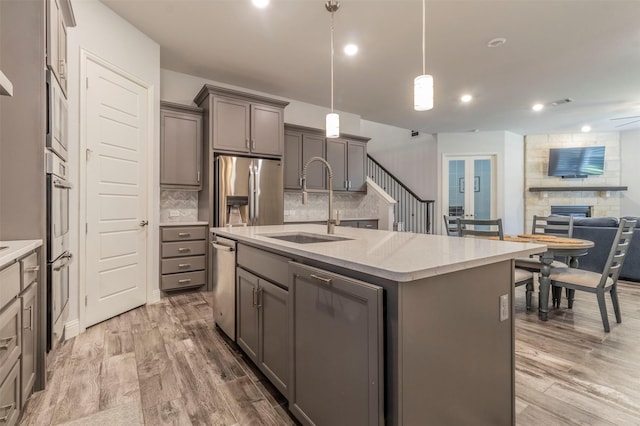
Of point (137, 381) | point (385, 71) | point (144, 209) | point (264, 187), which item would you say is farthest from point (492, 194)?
point (137, 381)

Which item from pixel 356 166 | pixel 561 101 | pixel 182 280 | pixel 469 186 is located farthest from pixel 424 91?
pixel 469 186

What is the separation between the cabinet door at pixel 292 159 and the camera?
4.91m

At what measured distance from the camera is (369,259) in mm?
1181

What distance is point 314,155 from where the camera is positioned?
518cm

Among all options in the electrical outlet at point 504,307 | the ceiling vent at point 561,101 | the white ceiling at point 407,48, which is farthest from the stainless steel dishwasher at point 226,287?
the ceiling vent at point 561,101

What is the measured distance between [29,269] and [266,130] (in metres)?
3.17

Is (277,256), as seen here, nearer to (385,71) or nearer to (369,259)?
(369,259)

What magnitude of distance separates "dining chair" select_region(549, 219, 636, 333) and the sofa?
179cm

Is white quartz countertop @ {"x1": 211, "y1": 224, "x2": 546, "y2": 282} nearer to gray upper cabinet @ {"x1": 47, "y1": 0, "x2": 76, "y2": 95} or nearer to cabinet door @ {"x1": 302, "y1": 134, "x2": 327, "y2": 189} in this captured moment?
gray upper cabinet @ {"x1": 47, "y1": 0, "x2": 76, "y2": 95}

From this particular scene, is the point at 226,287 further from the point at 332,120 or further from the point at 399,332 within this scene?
the point at 399,332

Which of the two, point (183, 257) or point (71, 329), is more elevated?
point (183, 257)

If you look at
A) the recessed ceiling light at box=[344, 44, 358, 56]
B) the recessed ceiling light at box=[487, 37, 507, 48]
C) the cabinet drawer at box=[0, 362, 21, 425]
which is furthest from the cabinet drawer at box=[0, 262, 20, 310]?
the recessed ceiling light at box=[487, 37, 507, 48]

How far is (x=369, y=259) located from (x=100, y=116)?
9.86 feet

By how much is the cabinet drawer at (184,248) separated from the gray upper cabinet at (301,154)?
5.26 ft
